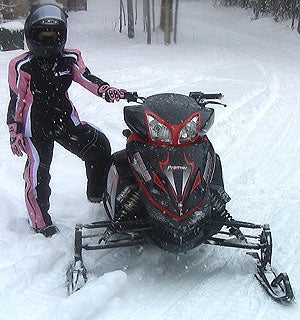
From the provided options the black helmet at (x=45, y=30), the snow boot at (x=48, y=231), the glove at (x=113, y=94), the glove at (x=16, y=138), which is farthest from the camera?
the snow boot at (x=48, y=231)

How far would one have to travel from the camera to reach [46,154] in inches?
145

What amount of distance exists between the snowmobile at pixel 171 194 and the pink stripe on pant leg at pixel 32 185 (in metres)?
0.61

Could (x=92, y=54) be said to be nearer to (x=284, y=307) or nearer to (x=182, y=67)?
(x=182, y=67)

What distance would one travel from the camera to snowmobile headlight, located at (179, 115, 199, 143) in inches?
125

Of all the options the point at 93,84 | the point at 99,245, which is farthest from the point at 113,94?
the point at 99,245

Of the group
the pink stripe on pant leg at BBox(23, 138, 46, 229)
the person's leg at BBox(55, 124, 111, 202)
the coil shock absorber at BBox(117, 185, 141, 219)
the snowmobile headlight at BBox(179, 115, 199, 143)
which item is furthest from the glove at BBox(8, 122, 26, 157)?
the snowmobile headlight at BBox(179, 115, 199, 143)

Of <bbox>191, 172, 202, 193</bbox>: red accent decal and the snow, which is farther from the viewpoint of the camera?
<bbox>191, 172, 202, 193</bbox>: red accent decal

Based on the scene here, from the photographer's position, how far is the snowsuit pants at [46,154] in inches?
143

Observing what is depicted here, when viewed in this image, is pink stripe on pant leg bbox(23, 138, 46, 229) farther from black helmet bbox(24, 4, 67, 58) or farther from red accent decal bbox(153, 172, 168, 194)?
red accent decal bbox(153, 172, 168, 194)

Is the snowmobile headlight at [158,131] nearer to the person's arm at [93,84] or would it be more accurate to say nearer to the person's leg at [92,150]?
the person's arm at [93,84]

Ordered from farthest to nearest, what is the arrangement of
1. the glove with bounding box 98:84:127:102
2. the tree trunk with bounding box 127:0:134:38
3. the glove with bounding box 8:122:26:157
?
1. the tree trunk with bounding box 127:0:134:38
2. the glove with bounding box 98:84:127:102
3. the glove with bounding box 8:122:26:157

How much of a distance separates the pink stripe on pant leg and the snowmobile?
0.61 m

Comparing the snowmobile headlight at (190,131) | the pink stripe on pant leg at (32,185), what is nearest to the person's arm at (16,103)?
the pink stripe on pant leg at (32,185)

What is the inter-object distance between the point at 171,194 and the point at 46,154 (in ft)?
3.75
